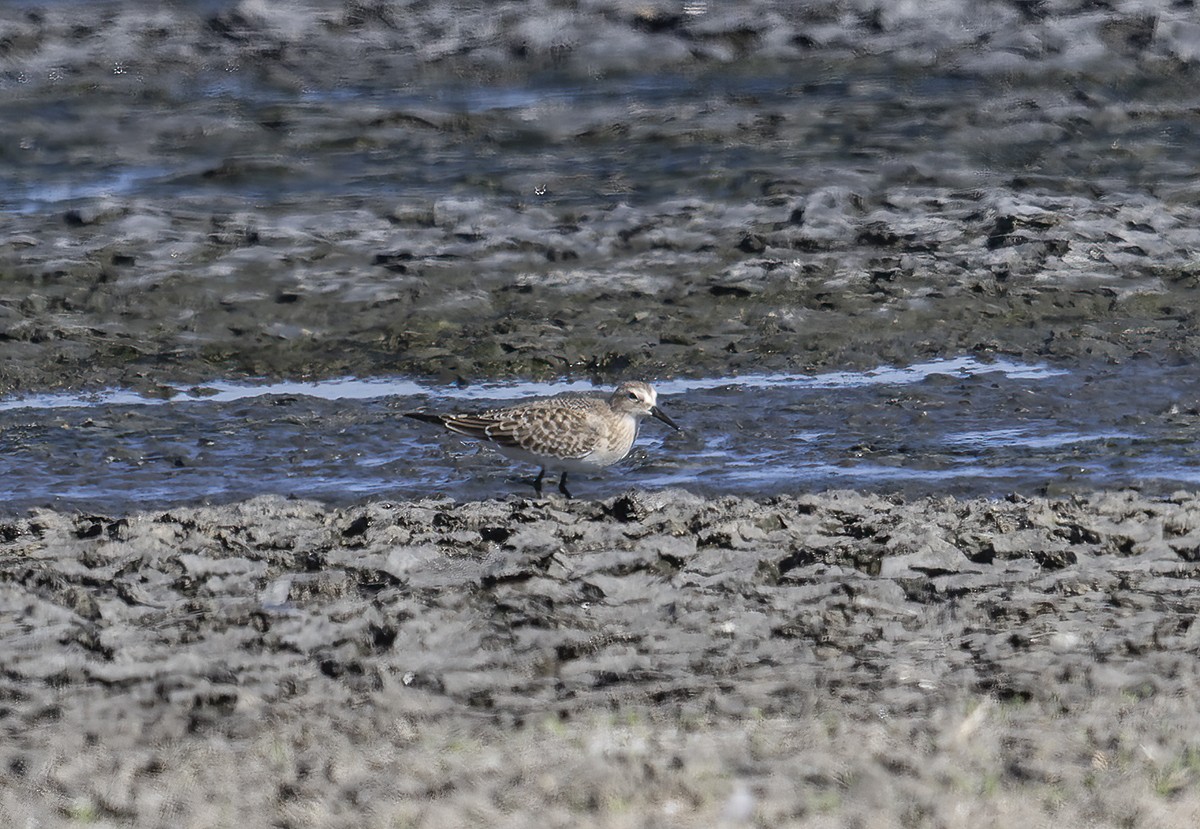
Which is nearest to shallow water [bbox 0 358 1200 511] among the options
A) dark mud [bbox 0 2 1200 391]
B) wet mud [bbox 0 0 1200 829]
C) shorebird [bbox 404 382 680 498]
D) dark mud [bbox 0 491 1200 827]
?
wet mud [bbox 0 0 1200 829]

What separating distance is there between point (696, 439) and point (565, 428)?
50.5 inches

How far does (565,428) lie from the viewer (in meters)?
10.3

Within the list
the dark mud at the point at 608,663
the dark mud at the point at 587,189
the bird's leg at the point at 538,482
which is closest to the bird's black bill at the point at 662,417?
the bird's leg at the point at 538,482

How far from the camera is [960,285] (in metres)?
14.0

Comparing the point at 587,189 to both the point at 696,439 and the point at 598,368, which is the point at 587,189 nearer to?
the point at 598,368

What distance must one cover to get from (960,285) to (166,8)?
10042mm

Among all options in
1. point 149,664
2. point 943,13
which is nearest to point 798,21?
point 943,13

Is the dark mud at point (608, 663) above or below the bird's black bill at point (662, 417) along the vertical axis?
above

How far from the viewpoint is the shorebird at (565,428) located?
10.3 metres

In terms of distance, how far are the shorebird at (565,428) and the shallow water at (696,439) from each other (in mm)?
335

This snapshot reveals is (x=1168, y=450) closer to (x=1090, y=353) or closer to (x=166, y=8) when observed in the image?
(x=1090, y=353)

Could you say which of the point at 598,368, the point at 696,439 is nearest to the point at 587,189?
the point at 598,368

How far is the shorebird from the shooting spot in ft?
33.7

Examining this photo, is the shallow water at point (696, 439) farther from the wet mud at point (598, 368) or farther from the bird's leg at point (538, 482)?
the bird's leg at point (538, 482)
